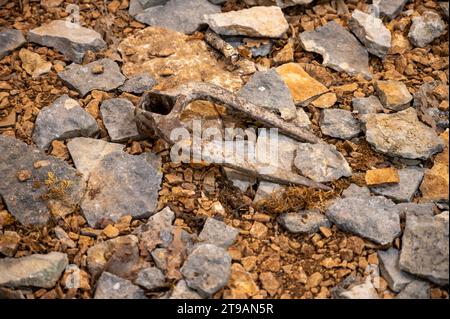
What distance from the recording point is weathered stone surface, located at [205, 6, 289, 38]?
4.24m

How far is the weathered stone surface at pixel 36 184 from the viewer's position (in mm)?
3330

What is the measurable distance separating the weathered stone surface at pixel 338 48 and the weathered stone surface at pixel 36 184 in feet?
7.13

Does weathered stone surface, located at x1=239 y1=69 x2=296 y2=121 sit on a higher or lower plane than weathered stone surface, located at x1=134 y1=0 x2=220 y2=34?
lower

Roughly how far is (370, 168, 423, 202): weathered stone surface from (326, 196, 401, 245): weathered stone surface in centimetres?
9

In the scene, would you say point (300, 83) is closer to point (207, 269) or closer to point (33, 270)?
point (207, 269)

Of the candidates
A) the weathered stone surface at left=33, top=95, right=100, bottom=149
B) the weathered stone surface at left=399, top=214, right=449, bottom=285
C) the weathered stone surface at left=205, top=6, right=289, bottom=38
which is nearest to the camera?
the weathered stone surface at left=399, top=214, right=449, bottom=285

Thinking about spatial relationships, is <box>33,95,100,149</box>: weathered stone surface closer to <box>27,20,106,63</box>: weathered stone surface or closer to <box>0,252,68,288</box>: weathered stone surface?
<box>27,20,106,63</box>: weathered stone surface

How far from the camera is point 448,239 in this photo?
9.80 ft

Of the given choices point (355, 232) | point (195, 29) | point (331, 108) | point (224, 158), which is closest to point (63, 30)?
point (195, 29)

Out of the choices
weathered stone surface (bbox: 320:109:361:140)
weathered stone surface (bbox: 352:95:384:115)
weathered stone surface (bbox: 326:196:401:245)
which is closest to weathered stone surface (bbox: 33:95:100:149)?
weathered stone surface (bbox: 320:109:361:140)

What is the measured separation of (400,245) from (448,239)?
28cm

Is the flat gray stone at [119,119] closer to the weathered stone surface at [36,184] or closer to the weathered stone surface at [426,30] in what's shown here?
the weathered stone surface at [36,184]

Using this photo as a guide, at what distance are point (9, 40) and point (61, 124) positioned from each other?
1.10 meters

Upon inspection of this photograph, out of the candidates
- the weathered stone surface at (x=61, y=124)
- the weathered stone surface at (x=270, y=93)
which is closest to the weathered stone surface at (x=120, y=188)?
the weathered stone surface at (x=61, y=124)
